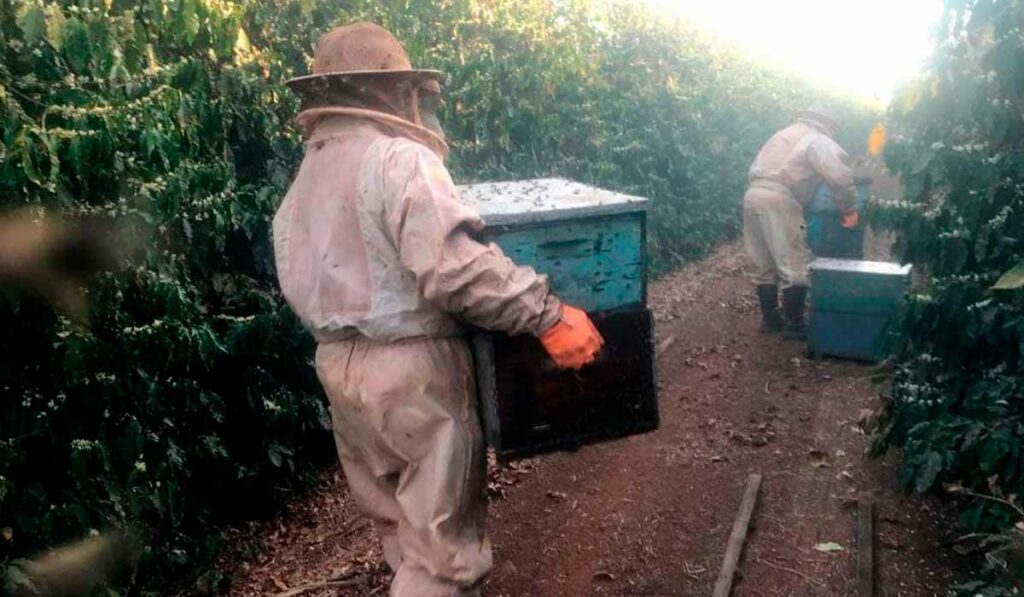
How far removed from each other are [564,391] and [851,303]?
440 centimetres

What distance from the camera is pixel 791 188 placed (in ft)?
27.1

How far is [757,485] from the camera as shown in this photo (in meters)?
5.05

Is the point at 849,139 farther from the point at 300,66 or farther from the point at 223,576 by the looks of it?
the point at 223,576

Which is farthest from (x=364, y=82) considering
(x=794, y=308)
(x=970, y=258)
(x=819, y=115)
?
(x=819, y=115)

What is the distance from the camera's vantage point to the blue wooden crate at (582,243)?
3266 millimetres

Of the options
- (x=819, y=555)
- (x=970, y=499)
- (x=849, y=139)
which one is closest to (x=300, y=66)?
(x=819, y=555)

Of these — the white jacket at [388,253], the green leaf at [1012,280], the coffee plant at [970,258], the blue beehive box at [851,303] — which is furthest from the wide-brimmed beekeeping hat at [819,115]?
the white jacket at [388,253]

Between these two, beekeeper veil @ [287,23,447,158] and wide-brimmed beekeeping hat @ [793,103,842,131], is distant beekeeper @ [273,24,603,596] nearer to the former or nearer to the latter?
beekeeper veil @ [287,23,447,158]

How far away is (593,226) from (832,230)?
5827 mm

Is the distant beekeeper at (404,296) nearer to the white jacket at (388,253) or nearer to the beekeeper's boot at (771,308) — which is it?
the white jacket at (388,253)

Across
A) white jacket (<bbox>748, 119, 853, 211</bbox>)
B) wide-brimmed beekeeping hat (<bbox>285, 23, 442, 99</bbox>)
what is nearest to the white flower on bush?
wide-brimmed beekeeping hat (<bbox>285, 23, 442, 99</bbox>)

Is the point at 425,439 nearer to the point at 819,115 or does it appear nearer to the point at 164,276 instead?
the point at 164,276

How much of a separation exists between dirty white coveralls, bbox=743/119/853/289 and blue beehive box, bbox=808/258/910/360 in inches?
34.5

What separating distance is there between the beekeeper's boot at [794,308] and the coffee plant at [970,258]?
146 inches
